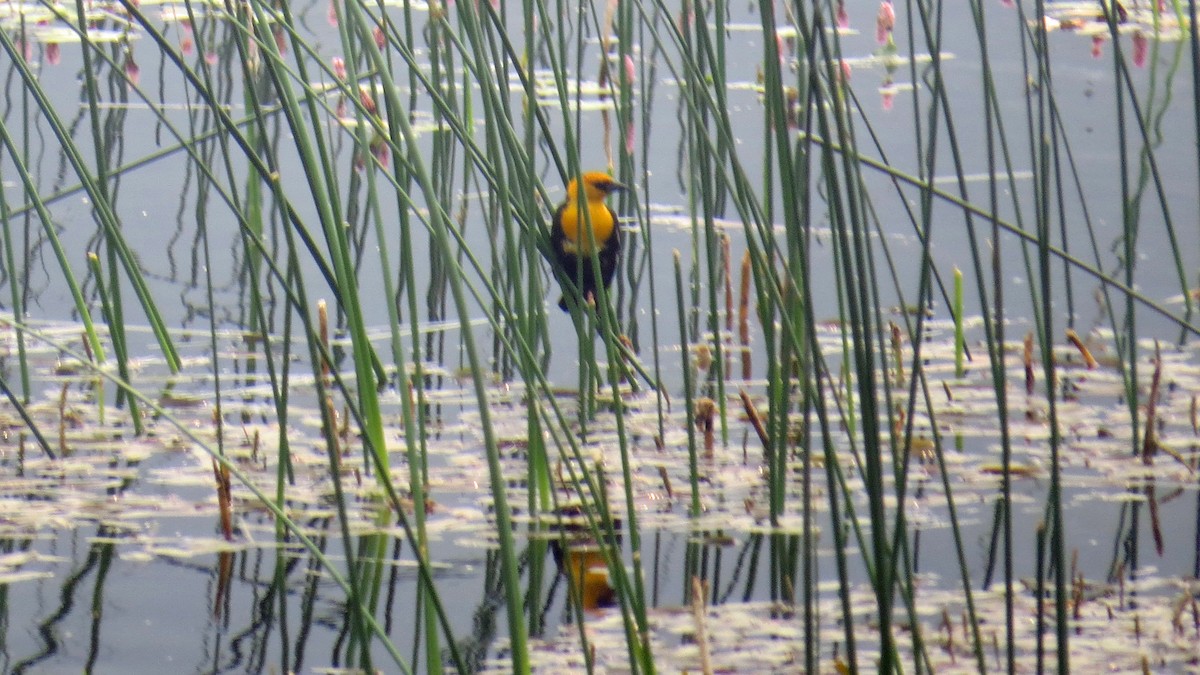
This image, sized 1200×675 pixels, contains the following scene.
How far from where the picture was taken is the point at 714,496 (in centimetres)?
200

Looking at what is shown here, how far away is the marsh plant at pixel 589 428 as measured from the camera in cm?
120

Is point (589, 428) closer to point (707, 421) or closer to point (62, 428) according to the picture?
point (707, 421)

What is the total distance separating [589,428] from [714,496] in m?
0.27

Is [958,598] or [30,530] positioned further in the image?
[30,530]

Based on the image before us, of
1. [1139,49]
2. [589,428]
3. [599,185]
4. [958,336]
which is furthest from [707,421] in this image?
[1139,49]

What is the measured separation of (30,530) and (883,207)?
263cm

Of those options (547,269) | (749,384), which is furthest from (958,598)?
(547,269)

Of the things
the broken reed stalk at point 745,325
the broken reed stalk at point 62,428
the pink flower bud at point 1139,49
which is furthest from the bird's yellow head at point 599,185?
the pink flower bud at point 1139,49

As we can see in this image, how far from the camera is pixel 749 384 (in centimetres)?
256

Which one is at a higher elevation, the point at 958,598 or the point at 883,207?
the point at 883,207

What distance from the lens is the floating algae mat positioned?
5.24ft

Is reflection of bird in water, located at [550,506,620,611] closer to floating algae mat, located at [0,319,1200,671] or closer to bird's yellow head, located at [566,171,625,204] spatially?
floating algae mat, located at [0,319,1200,671]

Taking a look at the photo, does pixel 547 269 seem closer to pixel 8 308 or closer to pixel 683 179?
pixel 683 179

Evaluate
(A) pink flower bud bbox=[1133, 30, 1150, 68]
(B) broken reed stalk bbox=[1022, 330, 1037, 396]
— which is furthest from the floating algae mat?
(A) pink flower bud bbox=[1133, 30, 1150, 68]
